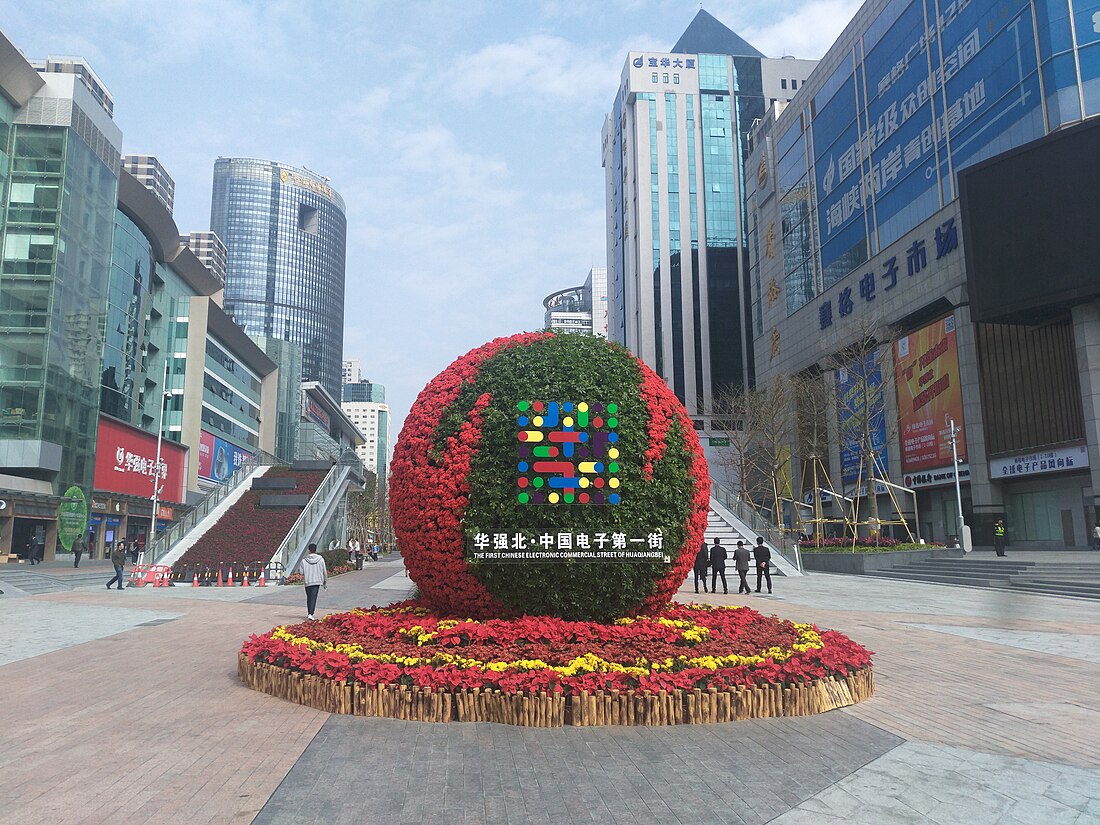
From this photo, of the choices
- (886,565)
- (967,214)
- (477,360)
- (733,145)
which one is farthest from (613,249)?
(477,360)

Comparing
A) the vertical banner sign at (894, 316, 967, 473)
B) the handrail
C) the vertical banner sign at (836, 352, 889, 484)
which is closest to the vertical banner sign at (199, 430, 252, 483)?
the handrail

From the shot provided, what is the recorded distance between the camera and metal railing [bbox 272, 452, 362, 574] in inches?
1060

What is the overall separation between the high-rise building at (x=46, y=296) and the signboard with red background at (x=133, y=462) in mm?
2246

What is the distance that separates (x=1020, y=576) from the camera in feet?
72.1

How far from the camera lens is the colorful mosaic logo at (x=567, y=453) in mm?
8133

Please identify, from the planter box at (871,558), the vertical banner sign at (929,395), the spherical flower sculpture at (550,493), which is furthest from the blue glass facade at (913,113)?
the spherical flower sculpture at (550,493)

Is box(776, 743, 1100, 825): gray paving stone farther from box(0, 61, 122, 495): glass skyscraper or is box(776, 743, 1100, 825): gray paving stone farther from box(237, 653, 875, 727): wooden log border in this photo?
box(0, 61, 122, 495): glass skyscraper

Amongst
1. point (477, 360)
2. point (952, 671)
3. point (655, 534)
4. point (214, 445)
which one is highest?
point (214, 445)

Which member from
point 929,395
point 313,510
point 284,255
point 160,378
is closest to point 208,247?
point 284,255

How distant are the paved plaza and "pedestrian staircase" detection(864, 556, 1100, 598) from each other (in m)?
12.1

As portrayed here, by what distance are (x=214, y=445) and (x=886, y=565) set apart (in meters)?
55.4

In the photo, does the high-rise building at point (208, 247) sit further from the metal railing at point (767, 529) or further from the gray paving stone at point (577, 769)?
the gray paving stone at point (577, 769)

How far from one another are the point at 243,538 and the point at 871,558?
24.5 metres

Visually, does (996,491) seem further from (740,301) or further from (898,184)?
(740,301)
